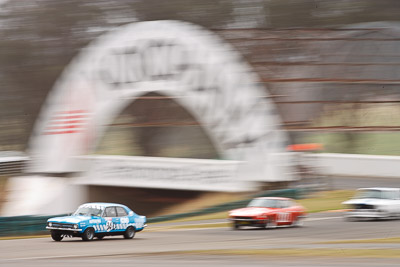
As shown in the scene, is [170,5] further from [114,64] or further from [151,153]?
[114,64]

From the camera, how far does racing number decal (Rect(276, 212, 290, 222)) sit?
71.9 feet

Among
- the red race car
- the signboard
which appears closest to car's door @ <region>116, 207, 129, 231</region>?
the red race car

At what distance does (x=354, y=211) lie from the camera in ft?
80.3

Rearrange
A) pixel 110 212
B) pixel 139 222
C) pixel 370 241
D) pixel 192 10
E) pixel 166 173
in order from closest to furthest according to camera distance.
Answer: pixel 370 241
pixel 110 212
pixel 139 222
pixel 166 173
pixel 192 10

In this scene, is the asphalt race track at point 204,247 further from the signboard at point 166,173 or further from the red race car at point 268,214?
the signboard at point 166,173

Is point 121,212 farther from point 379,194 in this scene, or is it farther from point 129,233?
point 379,194

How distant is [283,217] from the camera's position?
72.3 feet

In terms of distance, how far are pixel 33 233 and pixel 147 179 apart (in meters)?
11.3

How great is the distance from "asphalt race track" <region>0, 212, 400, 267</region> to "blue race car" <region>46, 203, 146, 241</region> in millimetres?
272

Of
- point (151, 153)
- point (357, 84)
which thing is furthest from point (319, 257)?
point (151, 153)

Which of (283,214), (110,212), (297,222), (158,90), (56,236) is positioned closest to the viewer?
(56,236)

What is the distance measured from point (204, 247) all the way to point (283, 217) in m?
6.67

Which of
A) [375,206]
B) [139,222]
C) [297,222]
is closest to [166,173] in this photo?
[375,206]

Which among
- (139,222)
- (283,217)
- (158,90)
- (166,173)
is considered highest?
(158,90)
